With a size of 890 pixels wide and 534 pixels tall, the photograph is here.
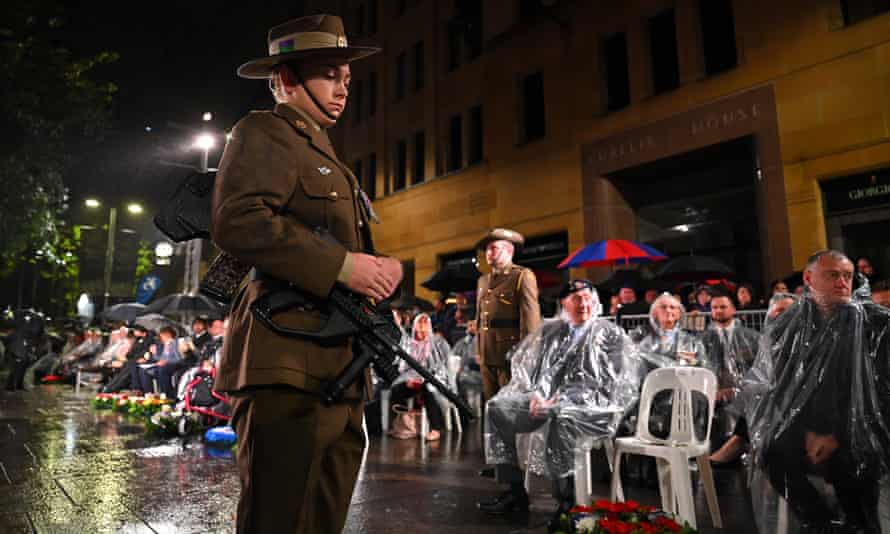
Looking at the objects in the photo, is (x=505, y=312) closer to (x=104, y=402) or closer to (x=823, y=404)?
(x=823, y=404)

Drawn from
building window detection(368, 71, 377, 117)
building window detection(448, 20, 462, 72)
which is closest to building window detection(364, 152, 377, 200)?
building window detection(368, 71, 377, 117)

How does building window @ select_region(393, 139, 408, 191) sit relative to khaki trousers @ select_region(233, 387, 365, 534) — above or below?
above

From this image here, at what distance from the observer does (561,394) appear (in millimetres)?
4254

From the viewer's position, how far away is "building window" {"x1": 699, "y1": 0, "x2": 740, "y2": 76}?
11.4m

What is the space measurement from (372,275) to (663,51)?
43.4ft

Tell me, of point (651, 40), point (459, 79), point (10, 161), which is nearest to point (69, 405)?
point (10, 161)

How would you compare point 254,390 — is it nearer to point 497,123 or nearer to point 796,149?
point 796,149

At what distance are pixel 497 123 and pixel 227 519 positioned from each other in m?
13.9

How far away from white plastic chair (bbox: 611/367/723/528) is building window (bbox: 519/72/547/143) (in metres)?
11.7

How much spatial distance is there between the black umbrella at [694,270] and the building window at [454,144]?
32.4ft

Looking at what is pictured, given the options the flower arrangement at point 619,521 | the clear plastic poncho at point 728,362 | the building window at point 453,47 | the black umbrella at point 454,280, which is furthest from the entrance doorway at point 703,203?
the flower arrangement at point 619,521

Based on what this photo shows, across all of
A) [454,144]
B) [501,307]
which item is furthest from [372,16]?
[501,307]

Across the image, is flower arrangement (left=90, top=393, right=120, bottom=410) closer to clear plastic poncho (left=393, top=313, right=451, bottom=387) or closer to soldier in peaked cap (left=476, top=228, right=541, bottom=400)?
clear plastic poncho (left=393, top=313, right=451, bottom=387)

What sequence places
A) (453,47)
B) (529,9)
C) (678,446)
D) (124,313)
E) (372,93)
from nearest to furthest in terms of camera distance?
(678,446) → (124,313) → (529,9) → (453,47) → (372,93)
